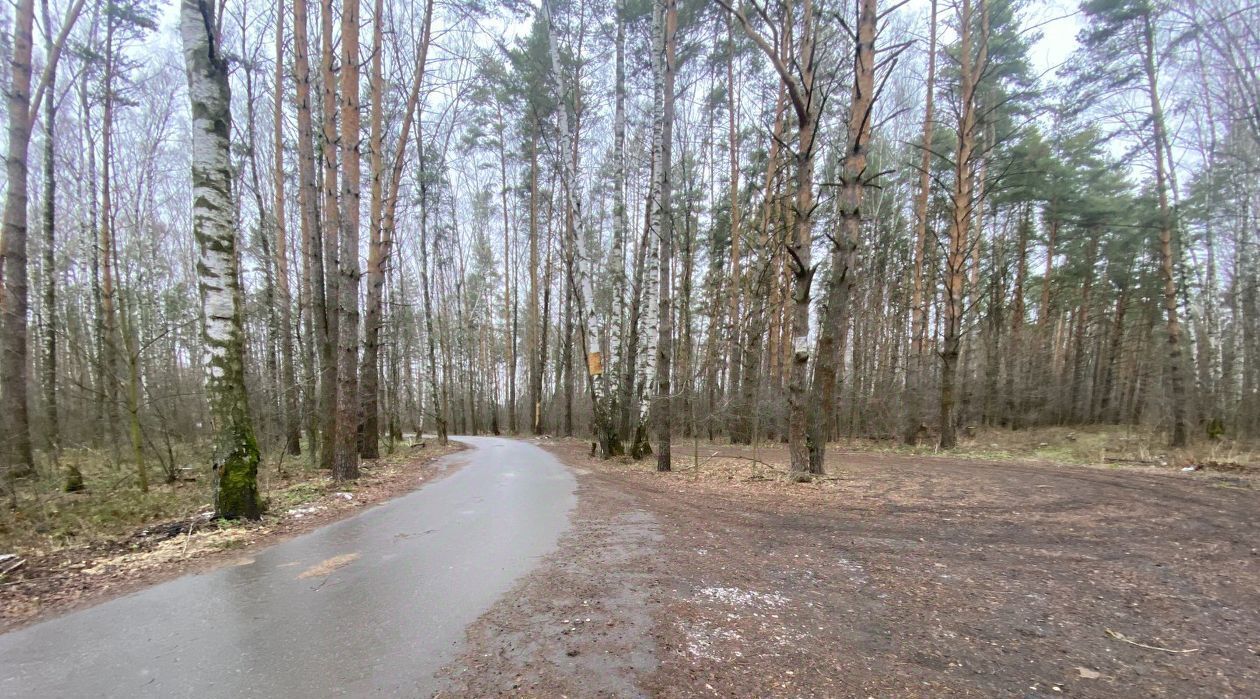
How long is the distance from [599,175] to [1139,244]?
23125 mm

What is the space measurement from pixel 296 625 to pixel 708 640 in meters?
2.72

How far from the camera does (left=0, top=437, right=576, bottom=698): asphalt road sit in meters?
2.72

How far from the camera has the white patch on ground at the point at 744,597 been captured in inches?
139

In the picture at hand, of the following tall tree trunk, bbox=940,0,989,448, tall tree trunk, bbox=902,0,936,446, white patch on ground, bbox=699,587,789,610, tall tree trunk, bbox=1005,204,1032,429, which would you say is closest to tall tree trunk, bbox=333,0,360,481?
white patch on ground, bbox=699,587,789,610

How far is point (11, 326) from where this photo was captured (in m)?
9.36

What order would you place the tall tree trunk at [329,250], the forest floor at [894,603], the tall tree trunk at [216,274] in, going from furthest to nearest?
the tall tree trunk at [329,250] → the tall tree trunk at [216,274] → the forest floor at [894,603]

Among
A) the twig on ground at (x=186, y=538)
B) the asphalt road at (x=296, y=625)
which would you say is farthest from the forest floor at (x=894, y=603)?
the twig on ground at (x=186, y=538)

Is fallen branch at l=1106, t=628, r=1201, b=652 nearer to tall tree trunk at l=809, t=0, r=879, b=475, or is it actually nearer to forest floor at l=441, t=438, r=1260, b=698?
forest floor at l=441, t=438, r=1260, b=698

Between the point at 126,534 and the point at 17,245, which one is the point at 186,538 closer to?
the point at 126,534

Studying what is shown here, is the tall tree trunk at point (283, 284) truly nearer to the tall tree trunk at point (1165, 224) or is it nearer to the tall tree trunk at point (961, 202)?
the tall tree trunk at point (961, 202)

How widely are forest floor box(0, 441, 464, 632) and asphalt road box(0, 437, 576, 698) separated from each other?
41 centimetres

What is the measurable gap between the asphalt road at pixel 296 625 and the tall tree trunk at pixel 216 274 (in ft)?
4.04

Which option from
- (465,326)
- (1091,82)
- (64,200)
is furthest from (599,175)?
(64,200)

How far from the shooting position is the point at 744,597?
3.66 metres
